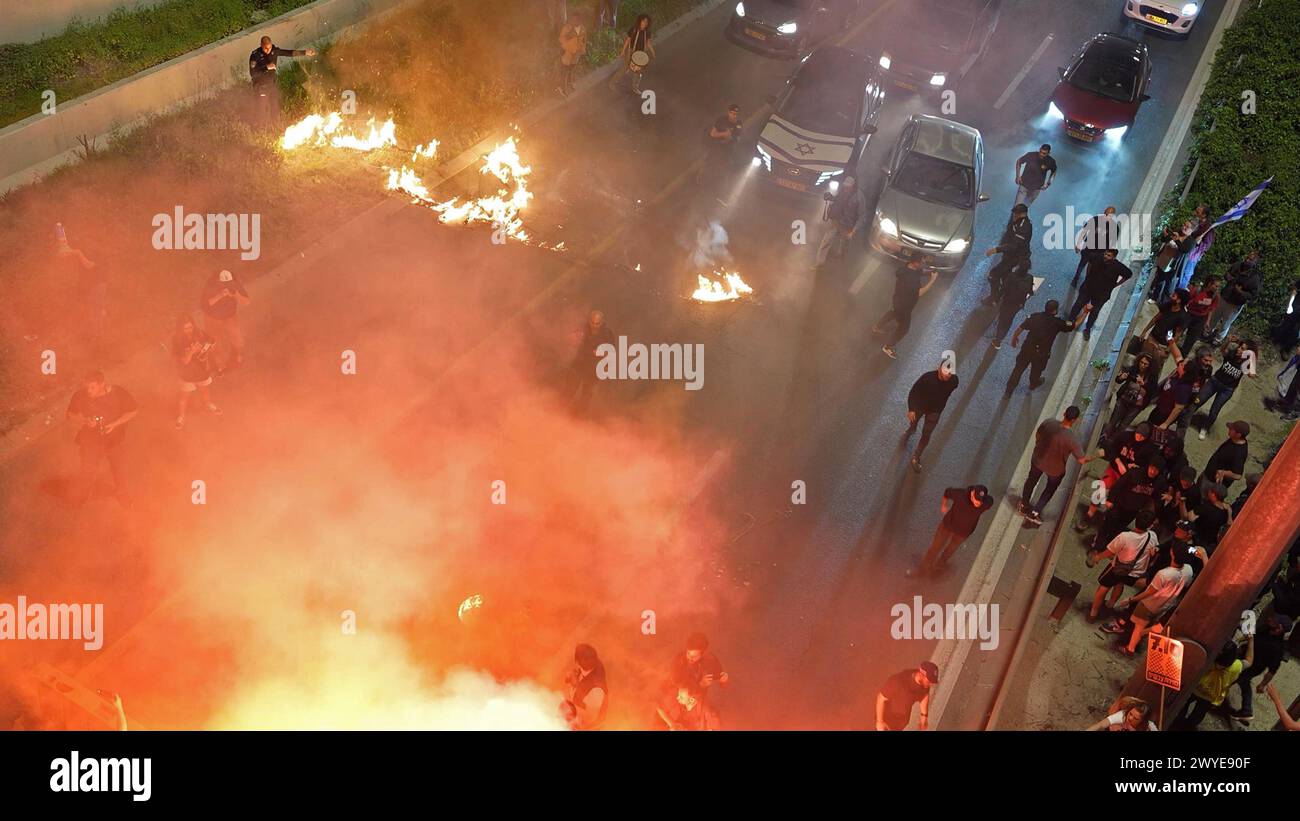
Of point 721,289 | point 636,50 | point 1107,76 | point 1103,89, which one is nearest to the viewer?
point 721,289

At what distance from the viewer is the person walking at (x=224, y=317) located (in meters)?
10.3

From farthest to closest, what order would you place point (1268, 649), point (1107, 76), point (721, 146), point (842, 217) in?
point (1107, 76), point (721, 146), point (842, 217), point (1268, 649)

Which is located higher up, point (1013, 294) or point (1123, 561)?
point (1013, 294)

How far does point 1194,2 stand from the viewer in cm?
2306

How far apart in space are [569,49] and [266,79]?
216 inches

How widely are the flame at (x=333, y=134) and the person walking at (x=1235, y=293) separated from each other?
11372 mm

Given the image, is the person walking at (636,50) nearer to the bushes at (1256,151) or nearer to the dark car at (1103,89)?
the dark car at (1103,89)

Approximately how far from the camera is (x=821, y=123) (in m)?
16.3

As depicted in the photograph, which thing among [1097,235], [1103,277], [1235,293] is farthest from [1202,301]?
[1097,235]

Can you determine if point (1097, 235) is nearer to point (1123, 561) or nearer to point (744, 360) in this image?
point (744, 360)

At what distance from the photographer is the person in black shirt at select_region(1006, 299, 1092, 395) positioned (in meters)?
12.0

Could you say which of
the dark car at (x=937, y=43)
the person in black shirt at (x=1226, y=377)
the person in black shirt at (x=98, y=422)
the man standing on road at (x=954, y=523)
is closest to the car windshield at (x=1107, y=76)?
the dark car at (x=937, y=43)

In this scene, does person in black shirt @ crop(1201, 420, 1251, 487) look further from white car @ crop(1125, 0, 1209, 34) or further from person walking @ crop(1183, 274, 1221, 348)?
white car @ crop(1125, 0, 1209, 34)

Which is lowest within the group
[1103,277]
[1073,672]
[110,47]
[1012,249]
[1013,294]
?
[1073,672]
